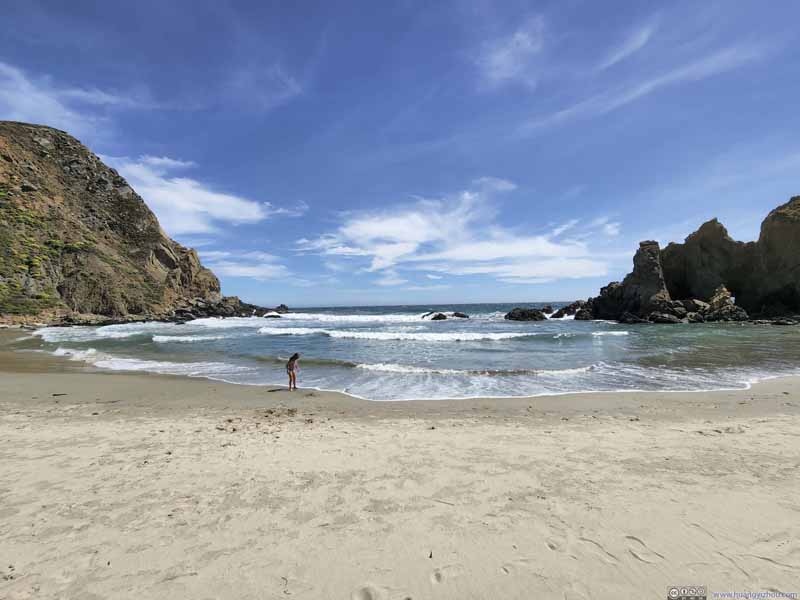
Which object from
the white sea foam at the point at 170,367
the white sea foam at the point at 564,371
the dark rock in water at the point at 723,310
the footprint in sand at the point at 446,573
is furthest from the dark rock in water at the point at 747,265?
the footprint in sand at the point at 446,573

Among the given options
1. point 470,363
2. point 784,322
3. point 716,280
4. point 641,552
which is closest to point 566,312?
point 716,280

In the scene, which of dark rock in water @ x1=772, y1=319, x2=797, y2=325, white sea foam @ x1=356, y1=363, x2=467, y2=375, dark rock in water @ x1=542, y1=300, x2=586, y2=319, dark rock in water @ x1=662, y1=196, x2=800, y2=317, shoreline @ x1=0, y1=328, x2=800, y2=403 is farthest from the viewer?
dark rock in water @ x1=542, y1=300, x2=586, y2=319

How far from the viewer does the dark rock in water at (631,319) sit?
1679 inches

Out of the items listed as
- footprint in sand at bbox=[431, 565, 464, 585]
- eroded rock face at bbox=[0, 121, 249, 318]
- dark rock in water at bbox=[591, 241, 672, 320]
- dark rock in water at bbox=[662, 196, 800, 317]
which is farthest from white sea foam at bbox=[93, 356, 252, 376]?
dark rock in water at bbox=[662, 196, 800, 317]

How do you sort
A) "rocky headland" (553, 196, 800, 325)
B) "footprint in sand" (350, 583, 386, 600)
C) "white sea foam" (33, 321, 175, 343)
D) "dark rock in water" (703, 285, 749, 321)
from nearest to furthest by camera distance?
"footprint in sand" (350, 583, 386, 600) < "white sea foam" (33, 321, 175, 343) < "dark rock in water" (703, 285, 749, 321) < "rocky headland" (553, 196, 800, 325)

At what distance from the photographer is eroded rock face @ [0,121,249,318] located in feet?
135

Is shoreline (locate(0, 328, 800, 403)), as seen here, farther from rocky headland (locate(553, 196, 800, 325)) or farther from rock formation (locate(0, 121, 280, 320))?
rocky headland (locate(553, 196, 800, 325))

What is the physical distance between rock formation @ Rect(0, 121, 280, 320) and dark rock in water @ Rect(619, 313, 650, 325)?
57513 mm

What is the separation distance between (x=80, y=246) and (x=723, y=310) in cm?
7772

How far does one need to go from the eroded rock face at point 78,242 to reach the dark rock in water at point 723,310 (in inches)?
2682

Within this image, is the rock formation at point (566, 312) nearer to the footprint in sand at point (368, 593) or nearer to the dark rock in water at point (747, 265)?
the dark rock in water at point (747, 265)

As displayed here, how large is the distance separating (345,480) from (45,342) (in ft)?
99.8

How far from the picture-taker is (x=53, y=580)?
2736mm

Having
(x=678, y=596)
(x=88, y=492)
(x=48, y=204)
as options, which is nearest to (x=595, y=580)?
(x=678, y=596)
